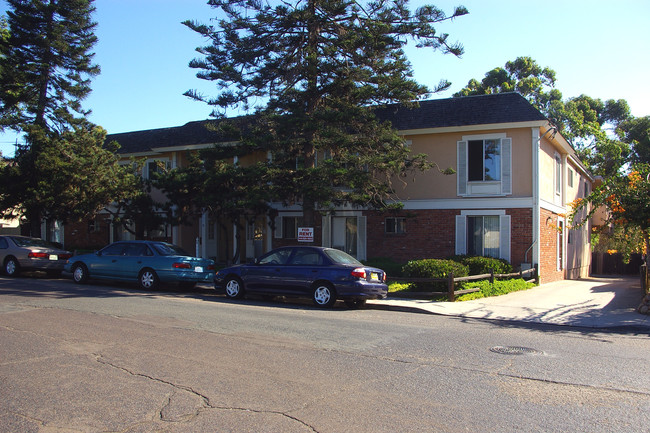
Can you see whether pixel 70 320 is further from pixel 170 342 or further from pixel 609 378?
pixel 609 378

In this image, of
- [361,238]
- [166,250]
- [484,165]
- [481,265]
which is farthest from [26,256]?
[484,165]

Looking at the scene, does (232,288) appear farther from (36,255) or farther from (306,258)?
(36,255)

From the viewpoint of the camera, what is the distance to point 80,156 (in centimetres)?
2205

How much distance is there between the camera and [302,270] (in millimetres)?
13367

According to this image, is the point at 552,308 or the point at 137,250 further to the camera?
the point at 137,250

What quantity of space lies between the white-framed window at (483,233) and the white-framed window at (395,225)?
216cm

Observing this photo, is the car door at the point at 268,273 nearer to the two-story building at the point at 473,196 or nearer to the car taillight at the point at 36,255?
the two-story building at the point at 473,196

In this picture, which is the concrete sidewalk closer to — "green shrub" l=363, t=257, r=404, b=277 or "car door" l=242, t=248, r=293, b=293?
"car door" l=242, t=248, r=293, b=293

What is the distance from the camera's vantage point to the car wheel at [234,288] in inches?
565

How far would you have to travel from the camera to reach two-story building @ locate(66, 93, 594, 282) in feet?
64.4

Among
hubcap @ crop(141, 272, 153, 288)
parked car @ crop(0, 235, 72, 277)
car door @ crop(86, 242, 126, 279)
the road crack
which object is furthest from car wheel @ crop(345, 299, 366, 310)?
parked car @ crop(0, 235, 72, 277)

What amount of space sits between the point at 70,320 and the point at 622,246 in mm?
13776

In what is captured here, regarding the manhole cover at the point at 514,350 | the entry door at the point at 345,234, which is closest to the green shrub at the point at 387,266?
the entry door at the point at 345,234

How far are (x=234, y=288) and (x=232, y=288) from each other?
62mm
